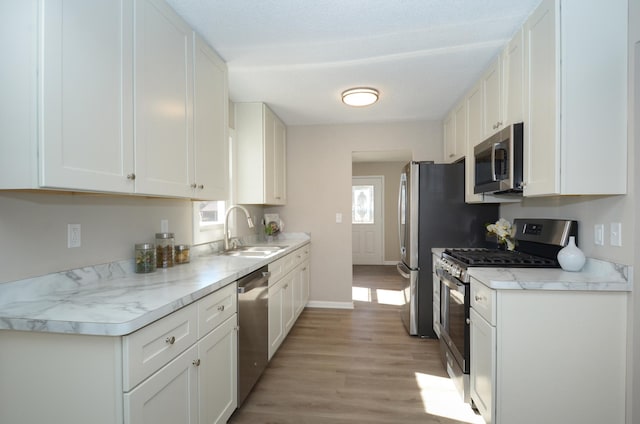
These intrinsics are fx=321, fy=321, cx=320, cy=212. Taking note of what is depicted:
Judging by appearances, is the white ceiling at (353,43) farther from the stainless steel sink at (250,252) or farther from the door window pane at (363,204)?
the door window pane at (363,204)

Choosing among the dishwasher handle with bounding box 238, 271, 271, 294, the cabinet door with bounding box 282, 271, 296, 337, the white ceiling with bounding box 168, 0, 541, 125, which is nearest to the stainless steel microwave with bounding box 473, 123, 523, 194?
the white ceiling with bounding box 168, 0, 541, 125

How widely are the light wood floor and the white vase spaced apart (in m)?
1.06

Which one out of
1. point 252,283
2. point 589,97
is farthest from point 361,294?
point 589,97

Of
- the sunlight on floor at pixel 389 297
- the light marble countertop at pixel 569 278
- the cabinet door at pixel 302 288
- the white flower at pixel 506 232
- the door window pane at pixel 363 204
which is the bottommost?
the sunlight on floor at pixel 389 297

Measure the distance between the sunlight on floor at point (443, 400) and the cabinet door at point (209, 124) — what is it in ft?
6.54

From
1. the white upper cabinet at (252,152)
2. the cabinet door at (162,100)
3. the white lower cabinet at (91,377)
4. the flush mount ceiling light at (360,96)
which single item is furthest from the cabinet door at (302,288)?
the white lower cabinet at (91,377)

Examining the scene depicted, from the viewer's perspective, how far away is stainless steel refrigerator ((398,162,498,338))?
3.08 m

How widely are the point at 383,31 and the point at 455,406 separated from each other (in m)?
2.44

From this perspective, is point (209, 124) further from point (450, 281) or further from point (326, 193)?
point (326, 193)

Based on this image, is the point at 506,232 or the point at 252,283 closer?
the point at 252,283

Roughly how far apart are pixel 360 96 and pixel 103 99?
2.15 m

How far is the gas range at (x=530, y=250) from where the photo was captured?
2000 millimetres

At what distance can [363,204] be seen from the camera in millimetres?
7492

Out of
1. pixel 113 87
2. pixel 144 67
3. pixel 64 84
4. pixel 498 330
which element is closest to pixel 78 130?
pixel 64 84
